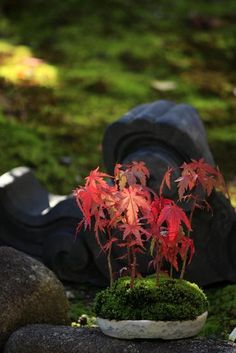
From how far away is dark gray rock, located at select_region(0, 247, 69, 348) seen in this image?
14.0ft

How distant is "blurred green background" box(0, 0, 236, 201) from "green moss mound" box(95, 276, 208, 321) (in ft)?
12.4

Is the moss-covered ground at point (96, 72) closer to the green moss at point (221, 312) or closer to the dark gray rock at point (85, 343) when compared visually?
the green moss at point (221, 312)

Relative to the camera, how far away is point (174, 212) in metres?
3.85

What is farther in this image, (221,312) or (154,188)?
(154,188)

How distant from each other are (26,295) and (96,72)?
718 centimetres

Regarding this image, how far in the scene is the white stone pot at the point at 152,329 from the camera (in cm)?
398

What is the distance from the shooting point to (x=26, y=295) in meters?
4.33

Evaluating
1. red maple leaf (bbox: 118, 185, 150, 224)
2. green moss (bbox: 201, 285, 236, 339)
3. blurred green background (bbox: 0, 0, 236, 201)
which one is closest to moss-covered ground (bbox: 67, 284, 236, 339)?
green moss (bbox: 201, 285, 236, 339)

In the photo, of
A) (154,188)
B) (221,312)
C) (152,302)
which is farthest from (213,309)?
(152,302)

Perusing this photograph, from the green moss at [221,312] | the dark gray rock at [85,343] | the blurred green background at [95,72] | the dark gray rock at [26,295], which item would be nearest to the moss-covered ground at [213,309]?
the green moss at [221,312]

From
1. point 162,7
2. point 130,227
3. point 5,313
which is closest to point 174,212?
point 130,227

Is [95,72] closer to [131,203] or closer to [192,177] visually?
[192,177]

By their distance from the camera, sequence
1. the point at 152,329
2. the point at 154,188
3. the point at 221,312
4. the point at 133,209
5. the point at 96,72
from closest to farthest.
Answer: the point at 133,209
the point at 152,329
the point at 221,312
the point at 154,188
the point at 96,72

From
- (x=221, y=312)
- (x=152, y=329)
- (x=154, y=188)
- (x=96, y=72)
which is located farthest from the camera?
(x=96, y=72)
